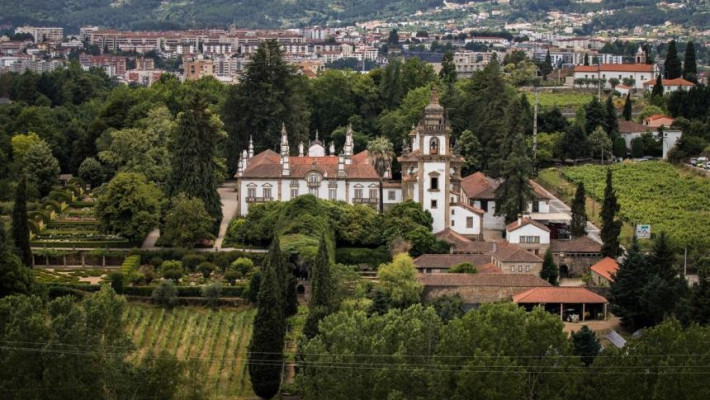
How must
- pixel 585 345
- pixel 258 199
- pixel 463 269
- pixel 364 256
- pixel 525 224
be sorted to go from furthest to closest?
pixel 258 199, pixel 525 224, pixel 364 256, pixel 463 269, pixel 585 345

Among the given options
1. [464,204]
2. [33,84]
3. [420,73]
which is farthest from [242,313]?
[33,84]

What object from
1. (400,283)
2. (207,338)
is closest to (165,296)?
(207,338)

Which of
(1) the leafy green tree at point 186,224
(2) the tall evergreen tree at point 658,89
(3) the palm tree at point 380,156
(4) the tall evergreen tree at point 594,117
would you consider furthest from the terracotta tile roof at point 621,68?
(1) the leafy green tree at point 186,224

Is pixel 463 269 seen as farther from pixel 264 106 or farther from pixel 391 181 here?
pixel 264 106

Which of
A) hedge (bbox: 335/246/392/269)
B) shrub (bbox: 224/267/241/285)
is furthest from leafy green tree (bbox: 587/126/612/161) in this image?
shrub (bbox: 224/267/241/285)

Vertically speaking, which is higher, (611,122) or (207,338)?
(611,122)

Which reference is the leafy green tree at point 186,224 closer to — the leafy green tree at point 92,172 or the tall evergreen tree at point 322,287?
the tall evergreen tree at point 322,287
